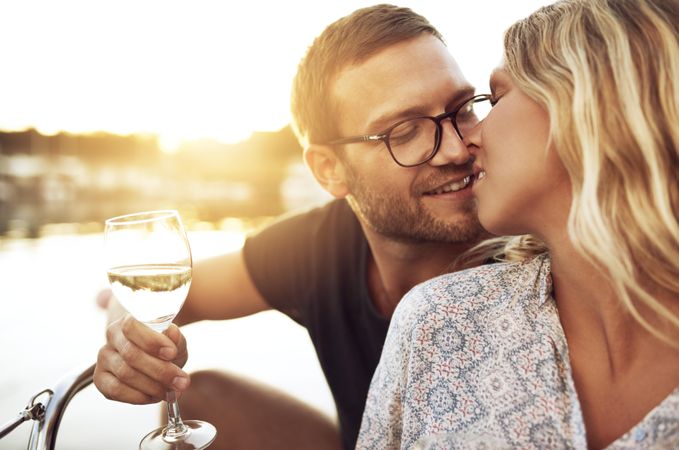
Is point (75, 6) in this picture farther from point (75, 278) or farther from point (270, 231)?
point (270, 231)

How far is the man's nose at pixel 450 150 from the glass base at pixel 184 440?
1.27 meters

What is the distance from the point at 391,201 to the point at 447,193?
0.86 feet

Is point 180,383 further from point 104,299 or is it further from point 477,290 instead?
point 104,299

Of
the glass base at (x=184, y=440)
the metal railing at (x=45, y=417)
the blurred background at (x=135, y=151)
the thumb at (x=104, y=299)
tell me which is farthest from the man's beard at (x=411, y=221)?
the thumb at (x=104, y=299)

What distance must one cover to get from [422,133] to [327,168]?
701 mm

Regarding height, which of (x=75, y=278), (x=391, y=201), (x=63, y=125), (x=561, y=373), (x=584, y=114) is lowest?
(x=75, y=278)

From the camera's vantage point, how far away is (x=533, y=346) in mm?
1240

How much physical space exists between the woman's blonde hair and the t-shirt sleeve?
5.22ft

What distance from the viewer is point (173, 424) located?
1.30m

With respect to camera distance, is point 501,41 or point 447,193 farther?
point 447,193

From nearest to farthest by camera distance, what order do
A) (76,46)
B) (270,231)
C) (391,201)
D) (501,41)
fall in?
1. (501,41)
2. (391,201)
3. (270,231)
4. (76,46)

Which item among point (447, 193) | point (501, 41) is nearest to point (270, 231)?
point (447, 193)

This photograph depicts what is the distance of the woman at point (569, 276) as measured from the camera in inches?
43.7

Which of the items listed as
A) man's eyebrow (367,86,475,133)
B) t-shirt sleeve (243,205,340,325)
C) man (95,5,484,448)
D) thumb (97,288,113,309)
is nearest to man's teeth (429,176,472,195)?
man (95,5,484,448)
